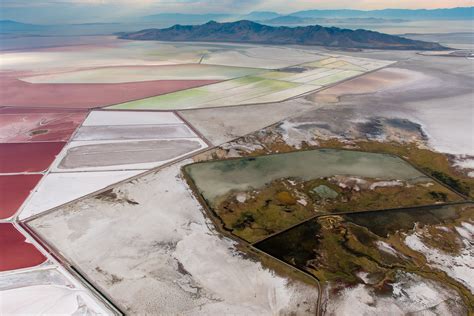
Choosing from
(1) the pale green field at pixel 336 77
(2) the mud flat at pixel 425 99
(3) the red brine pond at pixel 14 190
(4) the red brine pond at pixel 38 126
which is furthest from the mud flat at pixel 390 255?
(1) the pale green field at pixel 336 77

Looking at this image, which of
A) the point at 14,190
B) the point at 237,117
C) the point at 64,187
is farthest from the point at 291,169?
the point at 14,190

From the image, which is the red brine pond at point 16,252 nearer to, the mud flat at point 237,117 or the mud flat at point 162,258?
the mud flat at point 162,258

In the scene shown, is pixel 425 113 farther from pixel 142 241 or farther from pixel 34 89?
pixel 34 89

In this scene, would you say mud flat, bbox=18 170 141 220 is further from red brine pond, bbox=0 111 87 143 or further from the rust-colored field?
the rust-colored field

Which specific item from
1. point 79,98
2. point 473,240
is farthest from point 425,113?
point 79,98

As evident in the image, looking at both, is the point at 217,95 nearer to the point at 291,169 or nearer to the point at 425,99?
the point at 291,169

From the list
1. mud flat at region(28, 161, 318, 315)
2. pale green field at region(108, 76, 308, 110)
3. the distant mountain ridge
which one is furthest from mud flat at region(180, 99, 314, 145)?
Result: the distant mountain ridge
